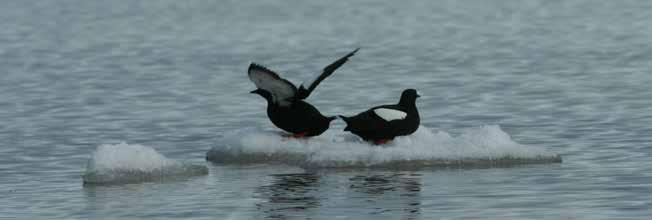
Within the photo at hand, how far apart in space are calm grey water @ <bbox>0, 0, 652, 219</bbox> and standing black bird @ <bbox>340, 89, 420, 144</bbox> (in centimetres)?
57

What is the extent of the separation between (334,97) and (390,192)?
45.8 ft

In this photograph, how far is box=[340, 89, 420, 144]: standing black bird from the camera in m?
18.0

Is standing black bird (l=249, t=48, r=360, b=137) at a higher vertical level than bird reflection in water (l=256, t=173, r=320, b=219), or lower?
higher

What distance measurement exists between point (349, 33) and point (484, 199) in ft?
118

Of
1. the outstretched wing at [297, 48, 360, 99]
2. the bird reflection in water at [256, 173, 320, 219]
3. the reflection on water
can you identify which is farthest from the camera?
the outstretched wing at [297, 48, 360, 99]

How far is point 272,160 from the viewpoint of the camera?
18.7m

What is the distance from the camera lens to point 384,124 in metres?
18.0

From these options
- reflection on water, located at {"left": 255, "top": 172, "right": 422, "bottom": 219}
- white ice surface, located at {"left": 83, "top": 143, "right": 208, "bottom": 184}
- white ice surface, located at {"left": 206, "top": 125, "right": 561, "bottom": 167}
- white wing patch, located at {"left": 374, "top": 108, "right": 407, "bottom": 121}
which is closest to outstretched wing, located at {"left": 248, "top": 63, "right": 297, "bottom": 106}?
white ice surface, located at {"left": 206, "top": 125, "right": 561, "bottom": 167}

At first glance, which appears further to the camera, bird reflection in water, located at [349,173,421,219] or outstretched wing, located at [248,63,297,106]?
outstretched wing, located at [248,63,297,106]

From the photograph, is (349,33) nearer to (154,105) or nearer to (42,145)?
(154,105)

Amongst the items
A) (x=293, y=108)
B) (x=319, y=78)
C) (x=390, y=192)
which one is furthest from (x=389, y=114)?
(x=390, y=192)

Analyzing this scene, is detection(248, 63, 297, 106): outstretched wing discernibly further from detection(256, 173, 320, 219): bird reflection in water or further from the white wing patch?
detection(256, 173, 320, 219): bird reflection in water

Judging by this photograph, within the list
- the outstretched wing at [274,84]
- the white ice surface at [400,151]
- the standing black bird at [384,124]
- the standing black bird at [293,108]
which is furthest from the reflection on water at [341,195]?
the outstretched wing at [274,84]

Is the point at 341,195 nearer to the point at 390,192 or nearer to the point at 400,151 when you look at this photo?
the point at 390,192
